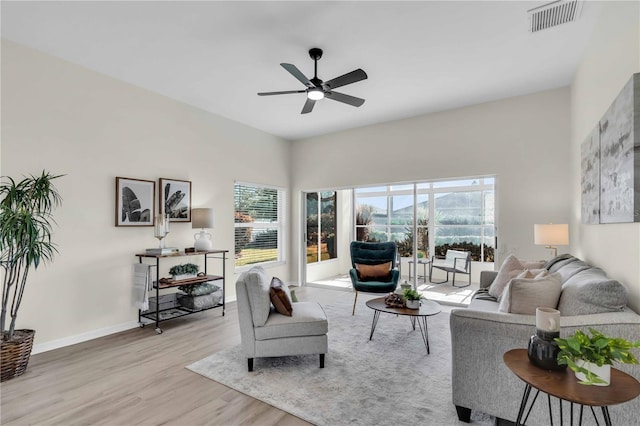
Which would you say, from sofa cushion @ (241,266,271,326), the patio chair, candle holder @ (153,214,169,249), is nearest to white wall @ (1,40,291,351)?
candle holder @ (153,214,169,249)

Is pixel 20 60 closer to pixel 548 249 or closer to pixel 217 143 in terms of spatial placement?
pixel 217 143

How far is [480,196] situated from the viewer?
5.34 meters

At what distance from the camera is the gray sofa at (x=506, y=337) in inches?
72.1

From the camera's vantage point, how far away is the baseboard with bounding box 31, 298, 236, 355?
10.6 feet

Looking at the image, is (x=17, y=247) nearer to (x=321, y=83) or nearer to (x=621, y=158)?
(x=321, y=83)

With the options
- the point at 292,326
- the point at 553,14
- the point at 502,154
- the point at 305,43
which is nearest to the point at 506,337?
the point at 292,326

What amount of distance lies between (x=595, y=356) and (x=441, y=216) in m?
4.46

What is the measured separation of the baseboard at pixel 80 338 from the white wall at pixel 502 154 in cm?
414

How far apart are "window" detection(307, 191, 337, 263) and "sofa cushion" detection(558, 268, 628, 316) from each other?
16.1 feet

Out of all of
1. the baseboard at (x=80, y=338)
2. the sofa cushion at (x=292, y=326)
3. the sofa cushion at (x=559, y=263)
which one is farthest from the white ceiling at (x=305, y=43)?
the baseboard at (x=80, y=338)

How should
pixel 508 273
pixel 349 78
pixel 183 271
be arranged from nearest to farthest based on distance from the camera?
pixel 349 78
pixel 508 273
pixel 183 271

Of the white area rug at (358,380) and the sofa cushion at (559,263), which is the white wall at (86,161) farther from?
the sofa cushion at (559,263)

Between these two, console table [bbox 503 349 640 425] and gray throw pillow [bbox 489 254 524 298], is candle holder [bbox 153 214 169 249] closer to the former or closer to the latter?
console table [bbox 503 349 640 425]

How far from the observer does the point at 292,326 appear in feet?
9.21
